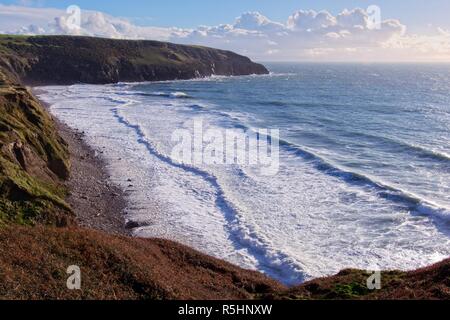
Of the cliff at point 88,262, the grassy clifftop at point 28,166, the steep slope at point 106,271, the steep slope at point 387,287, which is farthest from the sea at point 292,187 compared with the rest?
the grassy clifftop at point 28,166

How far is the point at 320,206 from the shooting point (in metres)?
27.9

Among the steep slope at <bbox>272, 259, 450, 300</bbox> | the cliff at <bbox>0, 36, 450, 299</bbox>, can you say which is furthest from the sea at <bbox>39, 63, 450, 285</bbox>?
the cliff at <bbox>0, 36, 450, 299</bbox>

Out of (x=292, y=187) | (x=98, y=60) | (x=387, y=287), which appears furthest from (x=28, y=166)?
(x=98, y=60)

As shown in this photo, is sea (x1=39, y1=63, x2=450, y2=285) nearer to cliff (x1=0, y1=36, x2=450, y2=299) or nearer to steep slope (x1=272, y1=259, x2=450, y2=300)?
steep slope (x1=272, y1=259, x2=450, y2=300)

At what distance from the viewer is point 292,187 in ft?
104

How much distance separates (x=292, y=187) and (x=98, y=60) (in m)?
108

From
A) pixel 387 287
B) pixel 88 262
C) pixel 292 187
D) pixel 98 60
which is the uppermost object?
pixel 98 60

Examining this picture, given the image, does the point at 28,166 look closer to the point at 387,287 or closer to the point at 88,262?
the point at 88,262

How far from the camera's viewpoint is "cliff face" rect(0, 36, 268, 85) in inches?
4469

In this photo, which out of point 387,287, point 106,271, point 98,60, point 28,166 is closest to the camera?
point 106,271

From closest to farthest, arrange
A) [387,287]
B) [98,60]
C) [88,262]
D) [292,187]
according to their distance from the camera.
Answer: [88,262], [387,287], [292,187], [98,60]

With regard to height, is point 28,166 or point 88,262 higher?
point 28,166

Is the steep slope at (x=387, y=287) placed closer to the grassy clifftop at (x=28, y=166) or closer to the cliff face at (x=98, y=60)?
the grassy clifftop at (x=28, y=166)

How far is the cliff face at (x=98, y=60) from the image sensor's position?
114 m
